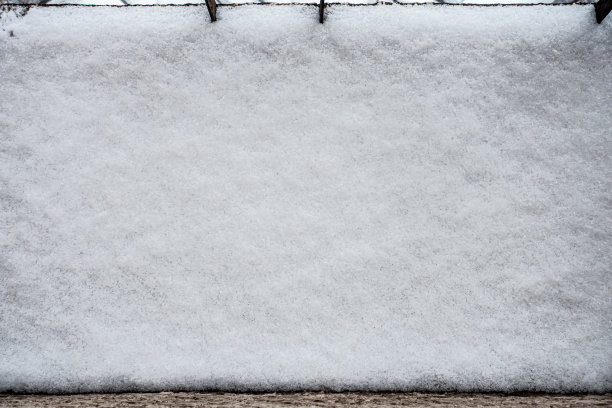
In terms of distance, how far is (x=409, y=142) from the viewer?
1643 mm

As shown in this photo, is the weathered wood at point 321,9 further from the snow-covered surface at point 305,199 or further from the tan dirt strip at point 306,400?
the tan dirt strip at point 306,400

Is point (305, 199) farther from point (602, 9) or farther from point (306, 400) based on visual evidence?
point (602, 9)

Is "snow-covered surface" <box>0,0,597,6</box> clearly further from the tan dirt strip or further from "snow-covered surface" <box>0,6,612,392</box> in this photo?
the tan dirt strip

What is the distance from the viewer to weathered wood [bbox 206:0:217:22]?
1609mm

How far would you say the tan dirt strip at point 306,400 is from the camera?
4.51 ft

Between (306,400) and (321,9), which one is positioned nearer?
(306,400)

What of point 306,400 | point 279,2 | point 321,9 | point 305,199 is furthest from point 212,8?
point 306,400

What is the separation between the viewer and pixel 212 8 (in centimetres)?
164

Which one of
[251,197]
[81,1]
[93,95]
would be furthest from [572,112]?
[81,1]

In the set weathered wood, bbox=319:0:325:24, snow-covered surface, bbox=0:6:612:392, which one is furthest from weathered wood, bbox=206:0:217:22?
weathered wood, bbox=319:0:325:24

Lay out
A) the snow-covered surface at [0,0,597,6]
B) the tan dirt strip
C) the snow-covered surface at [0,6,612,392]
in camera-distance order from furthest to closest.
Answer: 1. the snow-covered surface at [0,0,597,6]
2. the snow-covered surface at [0,6,612,392]
3. the tan dirt strip

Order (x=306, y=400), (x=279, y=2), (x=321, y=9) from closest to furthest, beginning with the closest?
(x=306, y=400), (x=321, y=9), (x=279, y=2)

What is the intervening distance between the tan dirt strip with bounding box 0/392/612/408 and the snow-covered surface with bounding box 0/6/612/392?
6 centimetres

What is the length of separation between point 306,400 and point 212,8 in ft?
5.89
